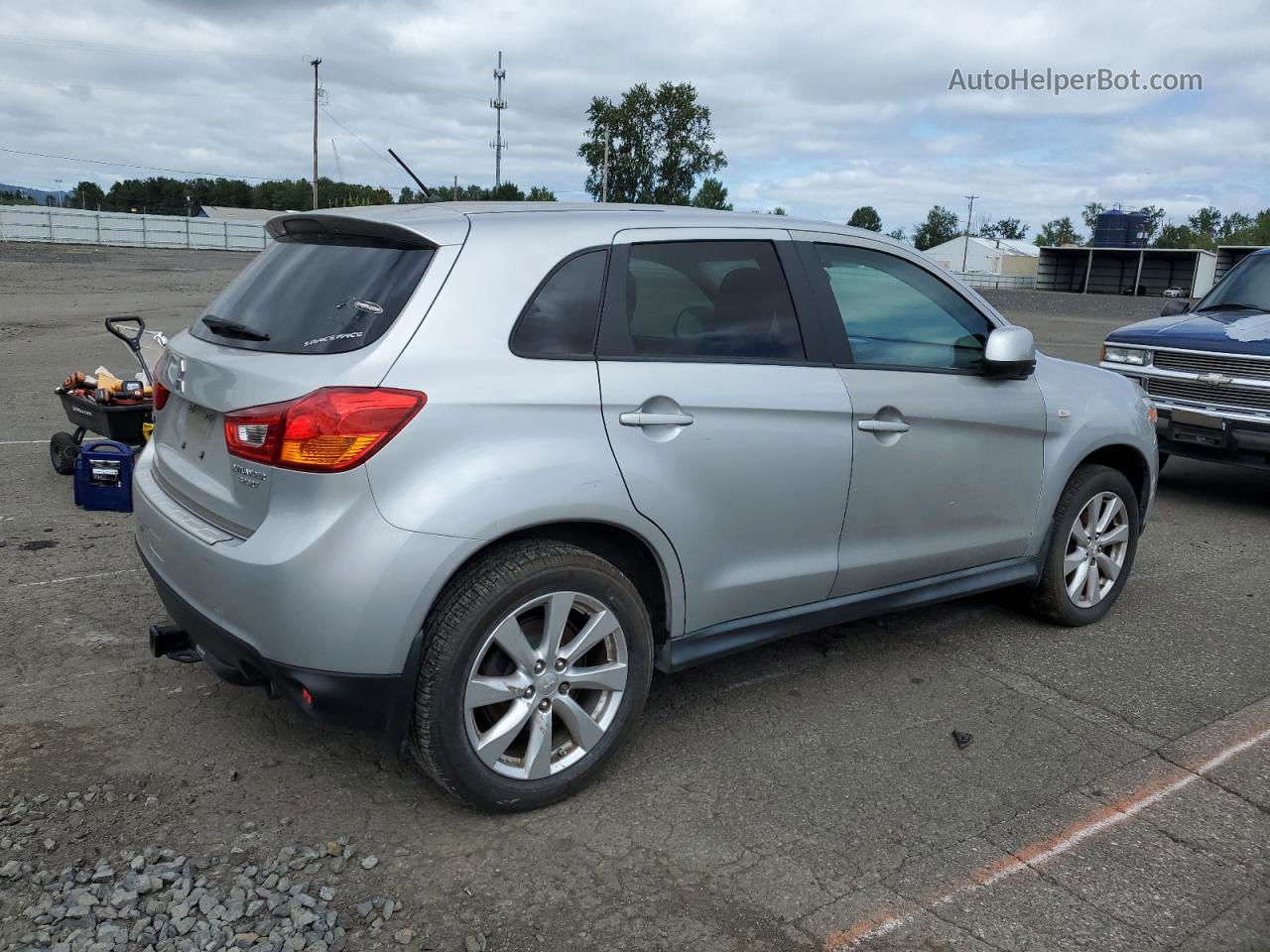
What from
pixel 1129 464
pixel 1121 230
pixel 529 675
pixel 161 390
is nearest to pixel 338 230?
pixel 161 390

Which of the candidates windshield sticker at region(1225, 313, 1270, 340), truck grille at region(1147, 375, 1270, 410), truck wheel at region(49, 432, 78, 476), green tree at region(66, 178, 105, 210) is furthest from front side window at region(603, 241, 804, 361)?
green tree at region(66, 178, 105, 210)

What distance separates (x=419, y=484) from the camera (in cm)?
291

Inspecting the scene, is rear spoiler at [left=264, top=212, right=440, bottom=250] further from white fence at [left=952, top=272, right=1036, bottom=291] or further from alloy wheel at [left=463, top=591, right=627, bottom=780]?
white fence at [left=952, top=272, right=1036, bottom=291]

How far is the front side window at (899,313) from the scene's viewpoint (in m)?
4.01

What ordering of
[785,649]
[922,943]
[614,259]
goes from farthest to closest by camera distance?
[785,649], [614,259], [922,943]

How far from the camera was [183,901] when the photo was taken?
275 cm

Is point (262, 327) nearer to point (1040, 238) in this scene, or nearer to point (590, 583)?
point (590, 583)

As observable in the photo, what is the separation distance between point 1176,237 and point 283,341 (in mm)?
130629

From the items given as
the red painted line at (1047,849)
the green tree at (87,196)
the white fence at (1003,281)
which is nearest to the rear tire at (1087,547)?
the red painted line at (1047,849)

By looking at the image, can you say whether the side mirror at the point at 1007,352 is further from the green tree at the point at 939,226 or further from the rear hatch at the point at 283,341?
the green tree at the point at 939,226

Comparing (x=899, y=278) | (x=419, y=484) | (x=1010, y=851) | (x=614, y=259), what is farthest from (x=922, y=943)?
(x=899, y=278)

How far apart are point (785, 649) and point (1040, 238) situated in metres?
148

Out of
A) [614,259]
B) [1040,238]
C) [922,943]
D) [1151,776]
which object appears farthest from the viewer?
[1040,238]

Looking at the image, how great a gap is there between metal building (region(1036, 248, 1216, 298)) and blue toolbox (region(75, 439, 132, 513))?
7094 centimetres
